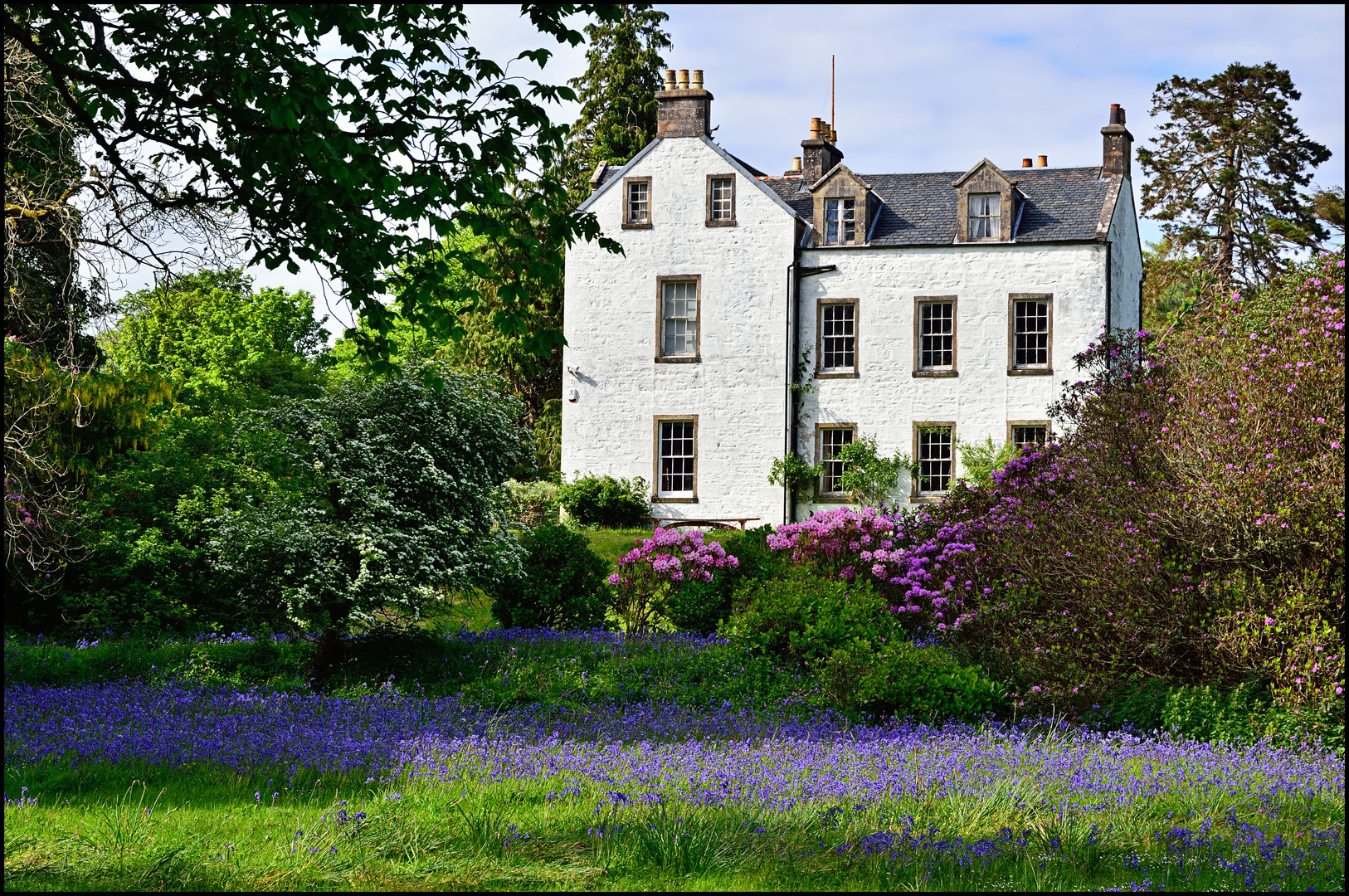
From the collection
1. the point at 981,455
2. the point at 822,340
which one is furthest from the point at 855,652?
the point at 822,340

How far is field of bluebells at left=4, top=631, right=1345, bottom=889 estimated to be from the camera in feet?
A: 18.5

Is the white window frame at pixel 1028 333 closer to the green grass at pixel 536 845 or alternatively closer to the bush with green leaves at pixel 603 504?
the bush with green leaves at pixel 603 504

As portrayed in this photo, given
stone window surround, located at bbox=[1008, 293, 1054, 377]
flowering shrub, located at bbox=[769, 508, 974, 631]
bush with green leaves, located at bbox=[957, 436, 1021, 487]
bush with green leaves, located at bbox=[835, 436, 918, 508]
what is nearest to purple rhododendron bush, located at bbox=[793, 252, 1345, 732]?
flowering shrub, located at bbox=[769, 508, 974, 631]

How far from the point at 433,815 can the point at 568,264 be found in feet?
79.9

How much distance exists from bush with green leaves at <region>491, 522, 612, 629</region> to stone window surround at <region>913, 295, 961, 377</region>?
15.0 m

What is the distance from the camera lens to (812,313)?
93.4 ft

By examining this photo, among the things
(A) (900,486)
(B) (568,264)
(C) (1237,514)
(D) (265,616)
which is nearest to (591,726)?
(C) (1237,514)

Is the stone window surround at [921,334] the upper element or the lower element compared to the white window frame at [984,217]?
lower

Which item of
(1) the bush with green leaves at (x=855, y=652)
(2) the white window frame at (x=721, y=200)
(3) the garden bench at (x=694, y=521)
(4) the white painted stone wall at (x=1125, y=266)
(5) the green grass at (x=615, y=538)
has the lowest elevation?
(1) the bush with green leaves at (x=855, y=652)

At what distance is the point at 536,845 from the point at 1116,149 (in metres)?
27.1

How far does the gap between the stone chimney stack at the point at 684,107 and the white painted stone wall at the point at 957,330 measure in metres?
4.33

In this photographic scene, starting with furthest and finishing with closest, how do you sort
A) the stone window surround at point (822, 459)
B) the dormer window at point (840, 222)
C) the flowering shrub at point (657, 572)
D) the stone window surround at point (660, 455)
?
the dormer window at point (840, 222)
the stone window surround at point (660, 455)
the stone window surround at point (822, 459)
the flowering shrub at point (657, 572)

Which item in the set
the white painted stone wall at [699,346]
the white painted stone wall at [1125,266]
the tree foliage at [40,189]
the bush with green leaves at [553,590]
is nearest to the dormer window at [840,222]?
the white painted stone wall at [699,346]

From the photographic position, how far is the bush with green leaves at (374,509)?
36.7 feet
